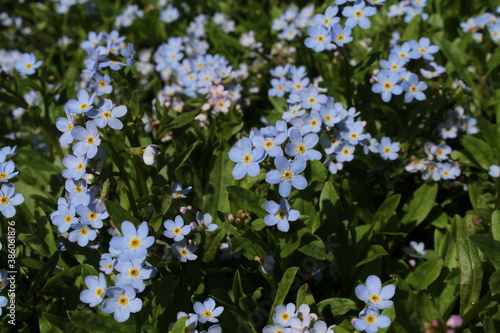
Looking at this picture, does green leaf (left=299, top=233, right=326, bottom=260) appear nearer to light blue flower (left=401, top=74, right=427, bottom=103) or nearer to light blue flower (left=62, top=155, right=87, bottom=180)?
light blue flower (left=62, top=155, right=87, bottom=180)

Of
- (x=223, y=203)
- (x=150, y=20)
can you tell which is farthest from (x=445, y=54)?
(x=150, y=20)

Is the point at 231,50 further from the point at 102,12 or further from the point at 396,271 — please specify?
the point at 396,271

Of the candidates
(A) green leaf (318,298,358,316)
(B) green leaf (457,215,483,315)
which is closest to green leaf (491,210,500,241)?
(B) green leaf (457,215,483,315)

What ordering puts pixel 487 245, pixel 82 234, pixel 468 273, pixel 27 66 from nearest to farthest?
pixel 487 245 → pixel 468 273 → pixel 82 234 → pixel 27 66

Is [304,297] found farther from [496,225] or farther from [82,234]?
[82,234]

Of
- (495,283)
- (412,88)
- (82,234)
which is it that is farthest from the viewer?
(412,88)

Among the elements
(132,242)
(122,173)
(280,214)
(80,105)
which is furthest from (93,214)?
(280,214)
